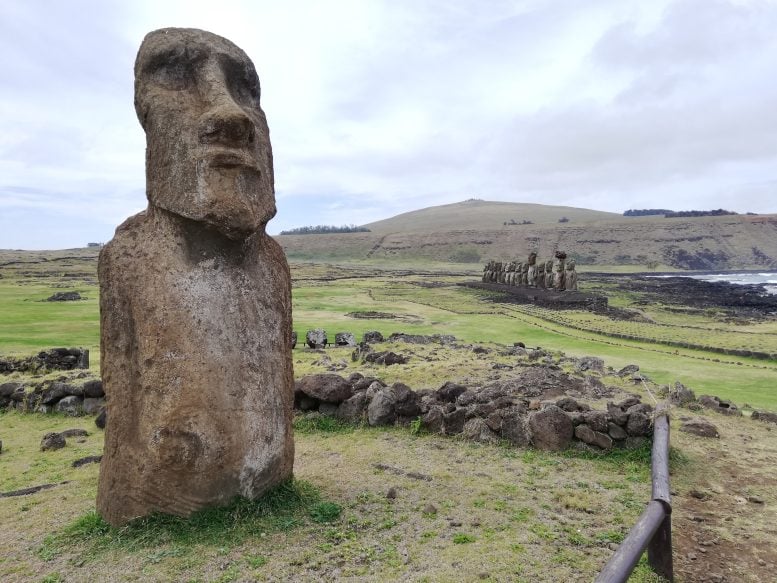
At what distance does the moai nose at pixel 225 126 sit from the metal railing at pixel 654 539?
15.6ft

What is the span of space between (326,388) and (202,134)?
5621 millimetres

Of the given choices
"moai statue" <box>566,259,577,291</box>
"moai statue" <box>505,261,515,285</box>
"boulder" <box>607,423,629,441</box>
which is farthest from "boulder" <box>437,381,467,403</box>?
"moai statue" <box>505,261,515,285</box>

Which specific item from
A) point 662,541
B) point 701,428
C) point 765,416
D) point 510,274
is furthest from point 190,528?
point 510,274

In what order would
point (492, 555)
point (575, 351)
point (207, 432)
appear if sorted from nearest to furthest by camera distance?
point (492, 555)
point (207, 432)
point (575, 351)

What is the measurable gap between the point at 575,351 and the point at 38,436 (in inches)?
667

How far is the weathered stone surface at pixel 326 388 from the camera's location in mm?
10188

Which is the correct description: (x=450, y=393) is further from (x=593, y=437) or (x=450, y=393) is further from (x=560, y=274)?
(x=560, y=274)

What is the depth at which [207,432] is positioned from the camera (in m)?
5.61

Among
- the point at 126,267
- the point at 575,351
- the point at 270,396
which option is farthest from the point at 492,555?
the point at 575,351

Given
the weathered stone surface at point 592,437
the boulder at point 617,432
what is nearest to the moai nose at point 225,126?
the weathered stone surface at point 592,437

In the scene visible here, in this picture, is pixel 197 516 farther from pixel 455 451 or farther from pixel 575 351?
pixel 575 351

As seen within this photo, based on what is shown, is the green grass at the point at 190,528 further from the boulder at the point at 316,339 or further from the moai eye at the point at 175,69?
the boulder at the point at 316,339

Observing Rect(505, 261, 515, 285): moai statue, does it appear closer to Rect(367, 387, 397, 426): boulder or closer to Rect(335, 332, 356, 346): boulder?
Rect(335, 332, 356, 346): boulder

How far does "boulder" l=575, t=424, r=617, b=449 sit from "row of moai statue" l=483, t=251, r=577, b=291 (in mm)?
36496
